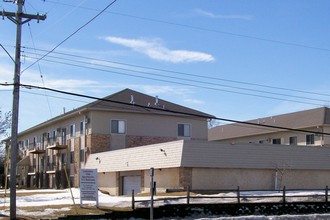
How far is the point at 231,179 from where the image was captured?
37.6 metres

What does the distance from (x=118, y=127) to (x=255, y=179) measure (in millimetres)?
16896

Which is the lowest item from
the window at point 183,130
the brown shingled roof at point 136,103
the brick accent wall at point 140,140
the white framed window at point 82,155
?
the white framed window at point 82,155

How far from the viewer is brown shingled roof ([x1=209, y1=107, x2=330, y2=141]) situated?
5699 cm

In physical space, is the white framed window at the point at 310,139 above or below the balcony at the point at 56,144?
above

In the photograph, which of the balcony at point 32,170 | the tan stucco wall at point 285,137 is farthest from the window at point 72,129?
the tan stucco wall at point 285,137

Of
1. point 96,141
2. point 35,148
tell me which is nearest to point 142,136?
point 96,141

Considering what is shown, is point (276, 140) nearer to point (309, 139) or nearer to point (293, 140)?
point (293, 140)

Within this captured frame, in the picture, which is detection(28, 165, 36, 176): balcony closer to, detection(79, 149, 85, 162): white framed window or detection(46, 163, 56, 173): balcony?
detection(46, 163, 56, 173): balcony

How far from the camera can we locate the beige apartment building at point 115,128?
5028 centimetres

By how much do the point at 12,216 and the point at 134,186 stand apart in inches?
843

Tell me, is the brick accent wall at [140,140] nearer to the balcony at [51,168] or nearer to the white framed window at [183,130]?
the white framed window at [183,130]

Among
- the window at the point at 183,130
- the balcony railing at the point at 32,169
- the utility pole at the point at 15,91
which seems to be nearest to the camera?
the utility pole at the point at 15,91

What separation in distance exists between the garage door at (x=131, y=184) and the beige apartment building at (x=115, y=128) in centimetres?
620

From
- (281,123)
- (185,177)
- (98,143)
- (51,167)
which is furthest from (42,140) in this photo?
(185,177)
